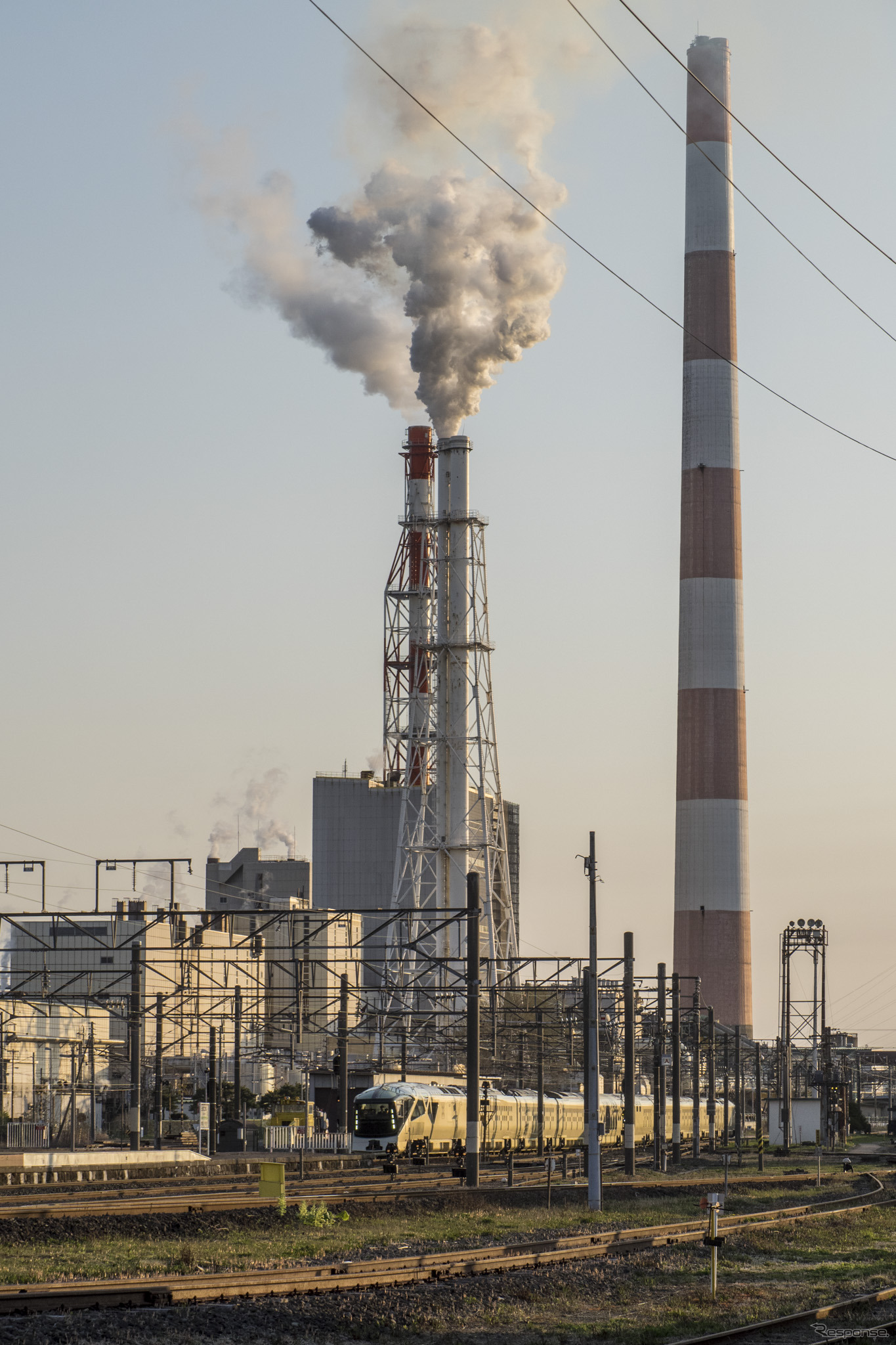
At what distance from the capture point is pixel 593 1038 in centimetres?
3209

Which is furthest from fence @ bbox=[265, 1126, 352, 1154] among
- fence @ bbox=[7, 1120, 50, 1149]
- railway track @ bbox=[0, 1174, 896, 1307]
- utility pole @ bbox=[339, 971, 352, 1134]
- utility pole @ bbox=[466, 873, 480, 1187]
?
railway track @ bbox=[0, 1174, 896, 1307]

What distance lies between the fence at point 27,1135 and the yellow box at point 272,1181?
99.8ft

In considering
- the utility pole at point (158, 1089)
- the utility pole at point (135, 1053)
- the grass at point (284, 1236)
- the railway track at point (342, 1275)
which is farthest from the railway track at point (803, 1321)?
the utility pole at point (158, 1089)

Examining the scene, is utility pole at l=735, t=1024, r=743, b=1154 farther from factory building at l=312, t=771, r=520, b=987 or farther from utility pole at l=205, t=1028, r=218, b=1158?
factory building at l=312, t=771, r=520, b=987

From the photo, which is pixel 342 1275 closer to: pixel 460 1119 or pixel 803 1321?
pixel 803 1321

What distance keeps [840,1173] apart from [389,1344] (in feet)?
124

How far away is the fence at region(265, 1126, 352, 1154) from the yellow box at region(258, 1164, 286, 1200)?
27.2m

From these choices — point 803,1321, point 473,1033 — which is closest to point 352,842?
point 473,1033

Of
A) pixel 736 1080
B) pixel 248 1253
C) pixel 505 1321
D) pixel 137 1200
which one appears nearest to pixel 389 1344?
pixel 505 1321

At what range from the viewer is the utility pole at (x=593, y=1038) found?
3144 cm

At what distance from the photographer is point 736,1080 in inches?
2724

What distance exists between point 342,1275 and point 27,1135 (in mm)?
44429

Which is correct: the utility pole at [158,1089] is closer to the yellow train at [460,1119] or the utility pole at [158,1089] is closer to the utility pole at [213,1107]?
the utility pole at [213,1107]

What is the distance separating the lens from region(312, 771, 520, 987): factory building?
11694 centimetres
